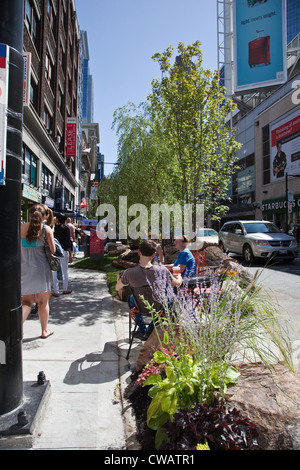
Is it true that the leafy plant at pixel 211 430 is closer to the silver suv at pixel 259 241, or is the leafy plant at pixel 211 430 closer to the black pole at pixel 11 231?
the black pole at pixel 11 231

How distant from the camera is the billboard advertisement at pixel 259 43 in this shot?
141 ft

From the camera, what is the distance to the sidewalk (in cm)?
232

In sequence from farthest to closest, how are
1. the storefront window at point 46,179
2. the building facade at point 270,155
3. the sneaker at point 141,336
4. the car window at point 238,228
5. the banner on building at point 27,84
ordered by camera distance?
1. the building facade at point 270,155
2. the storefront window at point 46,179
3. the banner on building at point 27,84
4. the car window at point 238,228
5. the sneaker at point 141,336

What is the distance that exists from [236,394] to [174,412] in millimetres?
480

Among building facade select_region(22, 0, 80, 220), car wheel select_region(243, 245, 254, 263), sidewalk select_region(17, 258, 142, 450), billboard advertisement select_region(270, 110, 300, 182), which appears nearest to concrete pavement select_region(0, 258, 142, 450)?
sidewalk select_region(17, 258, 142, 450)

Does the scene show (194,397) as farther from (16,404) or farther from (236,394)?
(16,404)

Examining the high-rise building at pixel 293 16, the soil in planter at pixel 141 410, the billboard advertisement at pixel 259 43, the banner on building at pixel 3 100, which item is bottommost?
the soil in planter at pixel 141 410

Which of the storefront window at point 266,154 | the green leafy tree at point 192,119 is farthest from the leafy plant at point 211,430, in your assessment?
the storefront window at point 266,154

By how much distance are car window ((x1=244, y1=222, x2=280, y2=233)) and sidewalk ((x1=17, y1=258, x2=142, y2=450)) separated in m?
9.16

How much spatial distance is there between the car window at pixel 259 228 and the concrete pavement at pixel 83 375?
359 inches

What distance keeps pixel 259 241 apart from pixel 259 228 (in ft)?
4.83

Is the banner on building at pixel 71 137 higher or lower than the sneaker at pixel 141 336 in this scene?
higher

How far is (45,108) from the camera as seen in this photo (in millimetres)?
21031

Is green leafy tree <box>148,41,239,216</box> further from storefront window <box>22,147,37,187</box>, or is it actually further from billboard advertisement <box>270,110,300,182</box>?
billboard advertisement <box>270,110,300,182</box>
